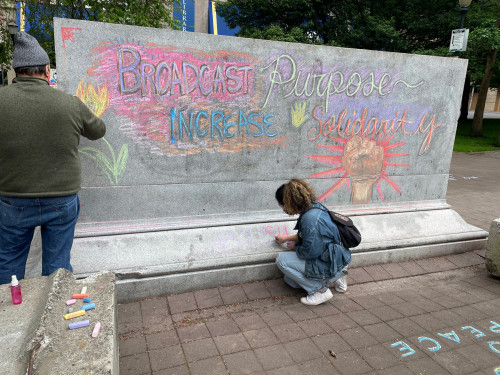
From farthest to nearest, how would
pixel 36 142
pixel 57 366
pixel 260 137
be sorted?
pixel 260 137, pixel 36 142, pixel 57 366

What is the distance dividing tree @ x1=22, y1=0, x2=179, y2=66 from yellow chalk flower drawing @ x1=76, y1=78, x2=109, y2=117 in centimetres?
334

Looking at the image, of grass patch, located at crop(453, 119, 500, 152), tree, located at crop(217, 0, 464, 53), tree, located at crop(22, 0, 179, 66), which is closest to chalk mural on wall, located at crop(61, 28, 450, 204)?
tree, located at crop(22, 0, 179, 66)

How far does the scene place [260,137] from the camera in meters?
3.92

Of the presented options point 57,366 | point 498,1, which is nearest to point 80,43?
point 57,366

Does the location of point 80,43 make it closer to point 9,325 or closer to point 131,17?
point 9,325

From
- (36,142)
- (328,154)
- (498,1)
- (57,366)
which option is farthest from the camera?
(498,1)

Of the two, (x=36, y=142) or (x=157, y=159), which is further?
(x=157, y=159)

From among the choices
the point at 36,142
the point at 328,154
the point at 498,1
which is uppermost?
the point at 498,1

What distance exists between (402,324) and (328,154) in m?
2.05

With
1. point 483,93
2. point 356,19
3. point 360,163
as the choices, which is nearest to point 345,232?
point 360,163

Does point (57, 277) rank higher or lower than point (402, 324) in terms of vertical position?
higher

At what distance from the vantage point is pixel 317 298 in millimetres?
3385

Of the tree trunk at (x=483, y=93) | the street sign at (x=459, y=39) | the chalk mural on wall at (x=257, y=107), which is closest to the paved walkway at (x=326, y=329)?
the chalk mural on wall at (x=257, y=107)

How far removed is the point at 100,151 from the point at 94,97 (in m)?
0.49
